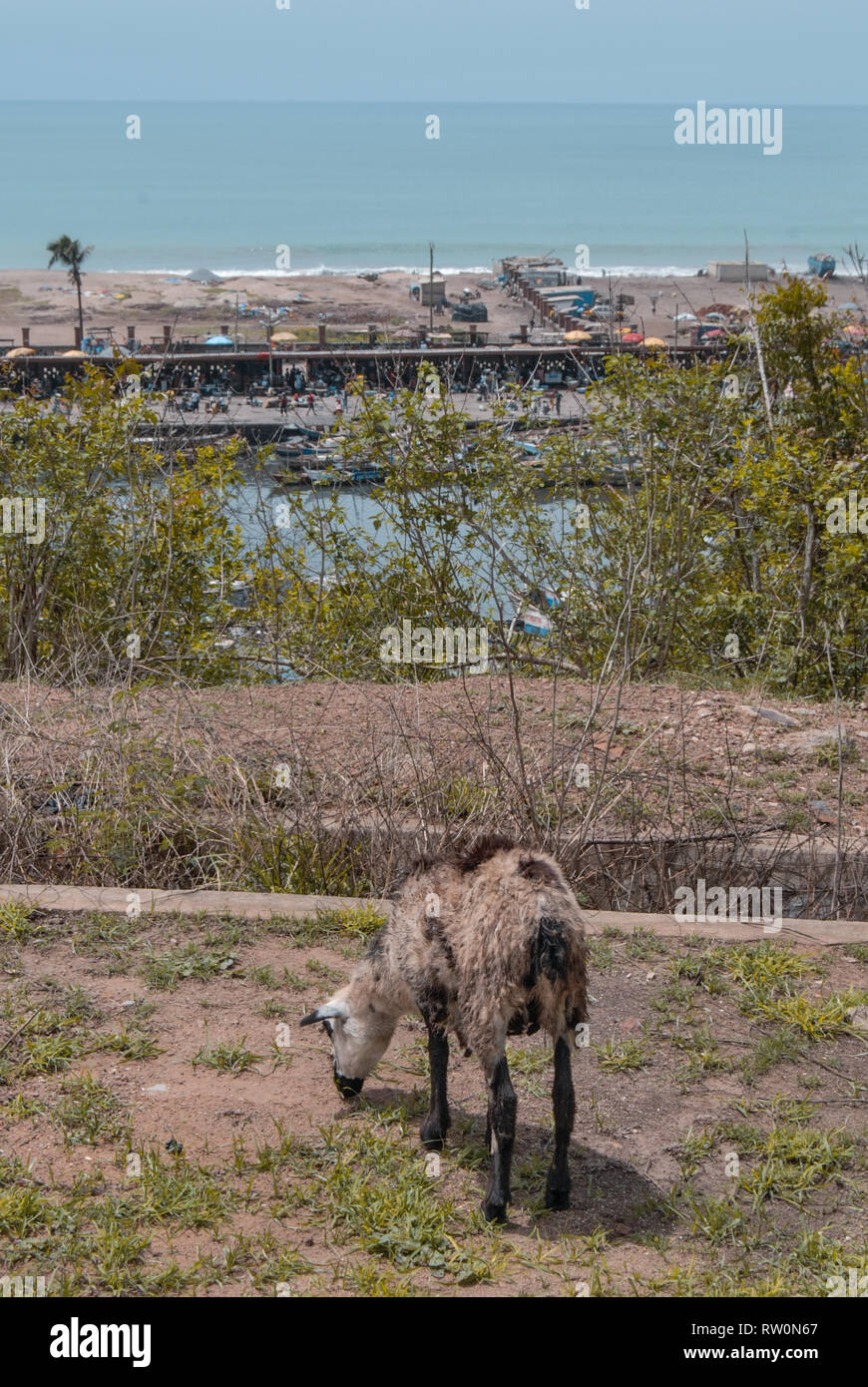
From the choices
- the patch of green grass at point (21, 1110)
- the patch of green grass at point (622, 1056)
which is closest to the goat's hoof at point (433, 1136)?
the patch of green grass at point (622, 1056)

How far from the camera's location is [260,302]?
216ft

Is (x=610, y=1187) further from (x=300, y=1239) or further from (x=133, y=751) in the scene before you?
(x=133, y=751)

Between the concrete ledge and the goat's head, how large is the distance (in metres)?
1.47

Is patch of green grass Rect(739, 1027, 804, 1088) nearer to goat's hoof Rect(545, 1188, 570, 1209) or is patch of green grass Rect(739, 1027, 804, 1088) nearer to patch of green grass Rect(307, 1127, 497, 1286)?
goat's hoof Rect(545, 1188, 570, 1209)

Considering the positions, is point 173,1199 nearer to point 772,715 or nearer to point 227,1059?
point 227,1059

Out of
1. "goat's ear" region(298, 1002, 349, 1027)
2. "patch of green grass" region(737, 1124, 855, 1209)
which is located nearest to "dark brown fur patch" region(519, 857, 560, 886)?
"goat's ear" region(298, 1002, 349, 1027)

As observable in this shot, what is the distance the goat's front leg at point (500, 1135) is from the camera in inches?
153

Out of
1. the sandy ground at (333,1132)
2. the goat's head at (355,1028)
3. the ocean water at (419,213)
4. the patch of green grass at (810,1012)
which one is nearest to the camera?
the sandy ground at (333,1132)

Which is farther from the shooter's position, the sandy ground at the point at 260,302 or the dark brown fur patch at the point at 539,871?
the sandy ground at the point at 260,302

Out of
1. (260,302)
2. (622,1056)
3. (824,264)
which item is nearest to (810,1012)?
(622,1056)

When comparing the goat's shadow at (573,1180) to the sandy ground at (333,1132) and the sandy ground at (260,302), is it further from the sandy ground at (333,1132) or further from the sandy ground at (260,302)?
the sandy ground at (260,302)

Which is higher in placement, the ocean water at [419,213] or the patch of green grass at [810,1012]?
the ocean water at [419,213]

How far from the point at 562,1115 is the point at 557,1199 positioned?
0.32 metres

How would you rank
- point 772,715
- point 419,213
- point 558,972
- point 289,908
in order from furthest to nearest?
1. point 419,213
2. point 772,715
3. point 289,908
4. point 558,972
